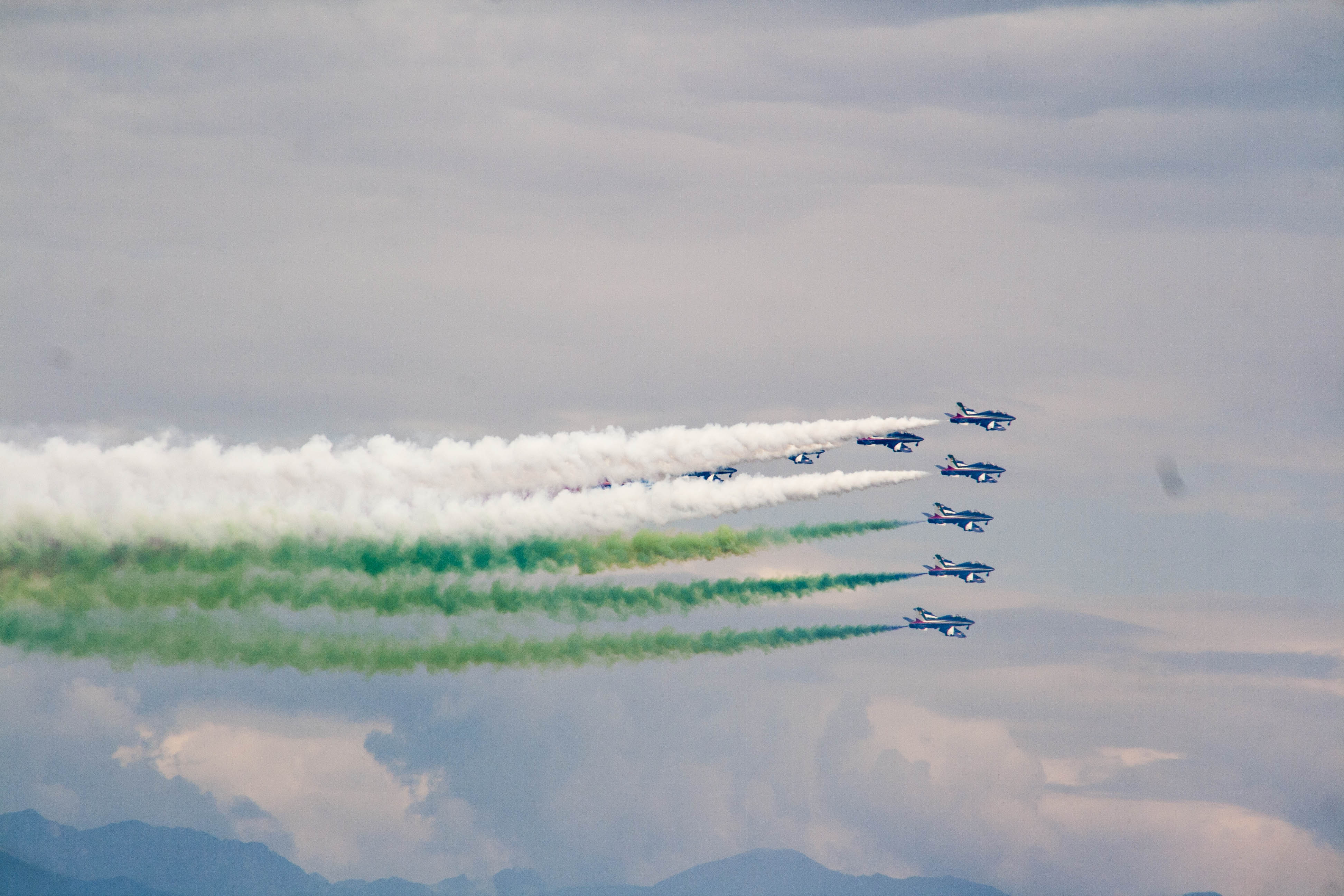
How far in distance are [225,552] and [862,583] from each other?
156 feet

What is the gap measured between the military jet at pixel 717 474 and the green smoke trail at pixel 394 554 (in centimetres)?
417

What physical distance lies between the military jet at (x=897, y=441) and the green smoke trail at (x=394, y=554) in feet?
48.0

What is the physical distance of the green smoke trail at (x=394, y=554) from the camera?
292ft

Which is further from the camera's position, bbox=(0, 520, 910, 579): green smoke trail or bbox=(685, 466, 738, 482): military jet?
bbox=(685, 466, 738, 482): military jet

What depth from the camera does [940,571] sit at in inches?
6329

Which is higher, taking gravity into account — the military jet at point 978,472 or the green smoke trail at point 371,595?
the military jet at point 978,472

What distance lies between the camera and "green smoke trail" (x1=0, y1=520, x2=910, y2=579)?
292 feet

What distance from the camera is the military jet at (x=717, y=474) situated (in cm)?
11112

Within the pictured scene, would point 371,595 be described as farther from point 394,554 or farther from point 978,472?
point 978,472

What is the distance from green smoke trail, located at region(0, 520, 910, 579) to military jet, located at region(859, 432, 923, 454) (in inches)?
576

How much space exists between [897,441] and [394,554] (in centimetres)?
4603

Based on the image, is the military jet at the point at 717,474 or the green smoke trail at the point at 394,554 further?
the military jet at the point at 717,474

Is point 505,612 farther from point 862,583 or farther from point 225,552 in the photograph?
point 862,583

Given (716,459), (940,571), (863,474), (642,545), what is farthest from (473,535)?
(940,571)
